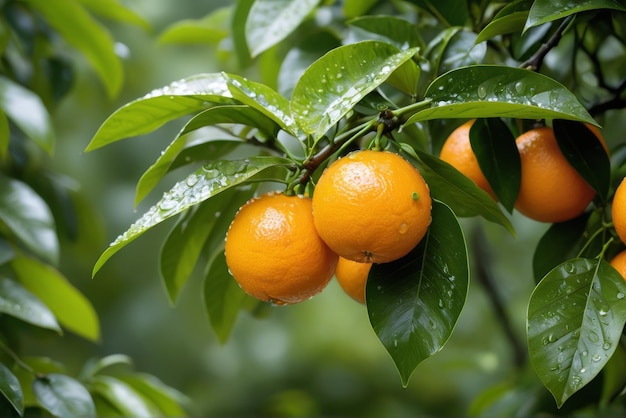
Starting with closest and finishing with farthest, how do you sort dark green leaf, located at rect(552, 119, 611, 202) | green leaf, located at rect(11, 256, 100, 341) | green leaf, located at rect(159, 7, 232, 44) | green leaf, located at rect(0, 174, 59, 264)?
dark green leaf, located at rect(552, 119, 611, 202) < green leaf, located at rect(0, 174, 59, 264) < green leaf, located at rect(11, 256, 100, 341) < green leaf, located at rect(159, 7, 232, 44)

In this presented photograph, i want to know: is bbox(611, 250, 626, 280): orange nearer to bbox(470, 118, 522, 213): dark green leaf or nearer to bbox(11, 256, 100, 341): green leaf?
bbox(470, 118, 522, 213): dark green leaf

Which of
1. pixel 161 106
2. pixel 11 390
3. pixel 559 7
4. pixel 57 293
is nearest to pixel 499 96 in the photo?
pixel 559 7

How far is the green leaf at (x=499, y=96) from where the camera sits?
1.95 ft

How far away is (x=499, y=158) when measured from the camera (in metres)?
0.72

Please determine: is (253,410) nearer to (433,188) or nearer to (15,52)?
(15,52)

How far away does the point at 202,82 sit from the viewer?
716 millimetres

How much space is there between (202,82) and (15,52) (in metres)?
0.85

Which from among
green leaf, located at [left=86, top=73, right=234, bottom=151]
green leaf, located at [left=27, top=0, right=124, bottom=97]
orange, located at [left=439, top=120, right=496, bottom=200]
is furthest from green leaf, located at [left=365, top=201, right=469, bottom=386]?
green leaf, located at [left=27, top=0, right=124, bottom=97]

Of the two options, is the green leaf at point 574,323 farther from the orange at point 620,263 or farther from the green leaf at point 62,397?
the green leaf at point 62,397

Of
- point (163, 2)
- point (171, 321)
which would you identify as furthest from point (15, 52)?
point (171, 321)

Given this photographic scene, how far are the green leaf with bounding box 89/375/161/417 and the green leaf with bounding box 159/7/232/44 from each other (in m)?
0.61

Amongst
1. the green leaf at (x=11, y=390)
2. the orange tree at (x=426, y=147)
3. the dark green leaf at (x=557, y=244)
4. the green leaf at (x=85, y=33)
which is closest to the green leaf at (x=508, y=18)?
the orange tree at (x=426, y=147)

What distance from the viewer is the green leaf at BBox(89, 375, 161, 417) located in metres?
1.02

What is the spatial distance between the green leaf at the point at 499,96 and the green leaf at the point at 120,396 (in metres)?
0.63
